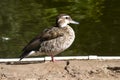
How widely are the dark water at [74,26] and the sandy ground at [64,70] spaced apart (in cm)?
335

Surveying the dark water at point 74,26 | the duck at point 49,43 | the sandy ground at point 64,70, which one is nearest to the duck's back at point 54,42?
the duck at point 49,43

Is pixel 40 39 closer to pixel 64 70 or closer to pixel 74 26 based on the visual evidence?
pixel 64 70

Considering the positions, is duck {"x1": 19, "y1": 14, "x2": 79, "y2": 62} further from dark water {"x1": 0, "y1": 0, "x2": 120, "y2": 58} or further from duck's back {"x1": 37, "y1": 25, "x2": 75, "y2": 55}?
dark water {"x1": 0, "y1": 0, "x2": 120, "y2": 58}

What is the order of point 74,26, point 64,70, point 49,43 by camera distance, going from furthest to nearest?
point 74,26 → point 49,43 → point 64,70

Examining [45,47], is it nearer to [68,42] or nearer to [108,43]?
[68,42]

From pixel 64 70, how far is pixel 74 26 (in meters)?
6.22

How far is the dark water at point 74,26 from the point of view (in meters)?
12.6

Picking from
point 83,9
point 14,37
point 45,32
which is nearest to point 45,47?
point 45,32

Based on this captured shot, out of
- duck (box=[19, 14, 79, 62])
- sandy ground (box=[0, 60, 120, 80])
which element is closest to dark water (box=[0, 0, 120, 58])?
duck (box=[19, 14, 79, 62])

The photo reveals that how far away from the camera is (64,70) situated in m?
8.32

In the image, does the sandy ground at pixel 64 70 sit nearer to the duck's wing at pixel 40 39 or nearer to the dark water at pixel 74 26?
the duck's wing at pixel 40 39

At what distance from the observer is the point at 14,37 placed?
13.3 m

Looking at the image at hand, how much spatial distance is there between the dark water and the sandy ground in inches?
132

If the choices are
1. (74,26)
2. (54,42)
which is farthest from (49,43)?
(74,26)
